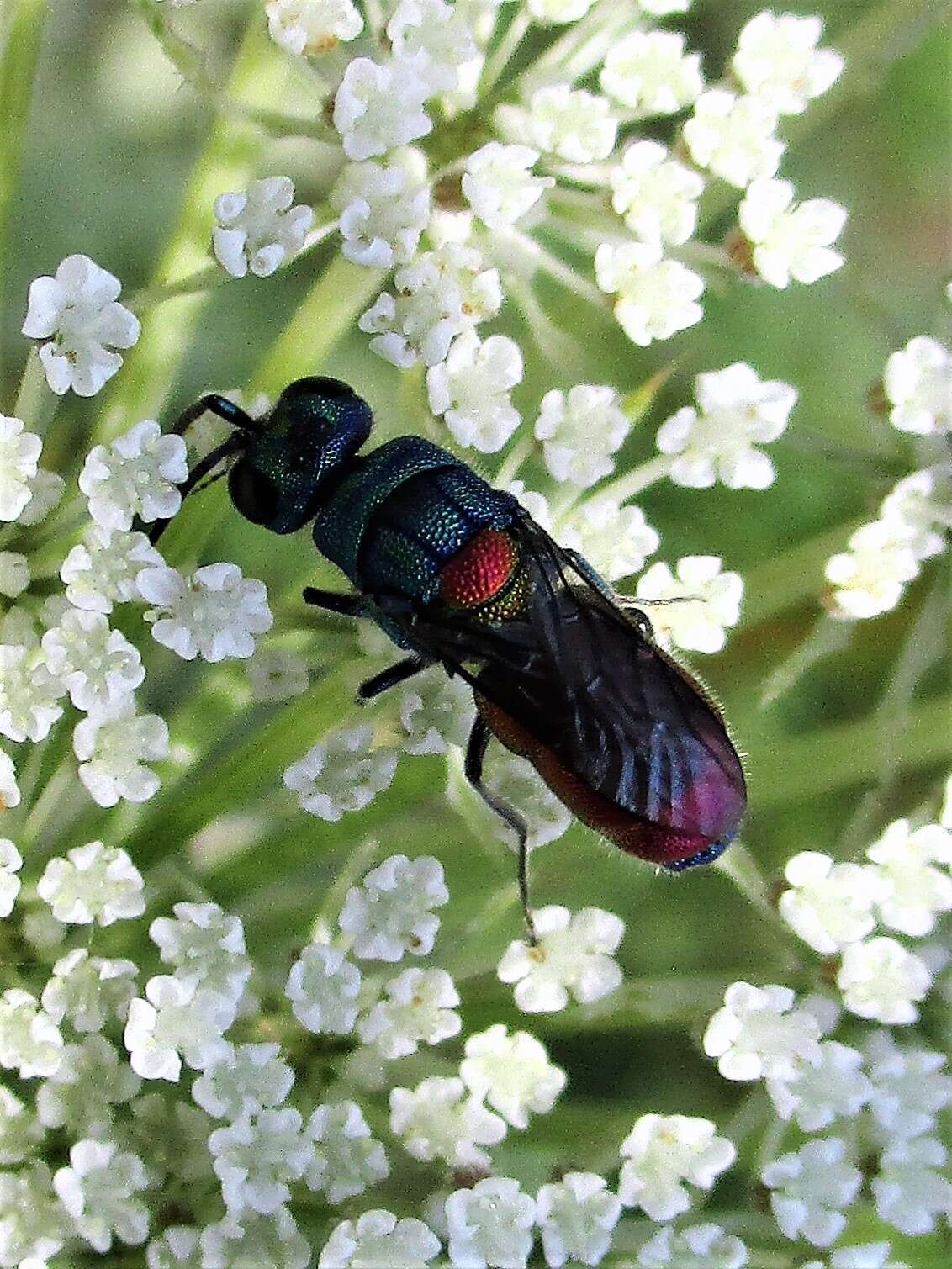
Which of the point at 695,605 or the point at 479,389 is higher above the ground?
the point at 479,389

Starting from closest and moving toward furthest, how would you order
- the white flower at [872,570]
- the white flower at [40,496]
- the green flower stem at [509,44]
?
the white flower at [40,496], the green flower stem at [509,44], the white flower at [872,570]

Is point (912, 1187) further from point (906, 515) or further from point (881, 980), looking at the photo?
point (906, 515)

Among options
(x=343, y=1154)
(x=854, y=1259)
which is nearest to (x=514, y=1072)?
(x=343, y=1154)

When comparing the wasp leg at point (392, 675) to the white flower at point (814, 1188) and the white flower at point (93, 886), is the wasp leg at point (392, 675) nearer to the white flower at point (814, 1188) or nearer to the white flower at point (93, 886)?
the white flower at point (93, 886)

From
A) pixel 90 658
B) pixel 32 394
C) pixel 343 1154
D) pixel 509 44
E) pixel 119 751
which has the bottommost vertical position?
pixel 343 1154

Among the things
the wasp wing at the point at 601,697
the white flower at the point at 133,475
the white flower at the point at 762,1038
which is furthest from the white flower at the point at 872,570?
the white flower at the point at 133,475

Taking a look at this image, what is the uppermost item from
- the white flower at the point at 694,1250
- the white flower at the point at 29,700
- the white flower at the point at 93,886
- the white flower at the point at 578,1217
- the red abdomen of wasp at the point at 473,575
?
the red abdomen of wasp at the point at 473,575
